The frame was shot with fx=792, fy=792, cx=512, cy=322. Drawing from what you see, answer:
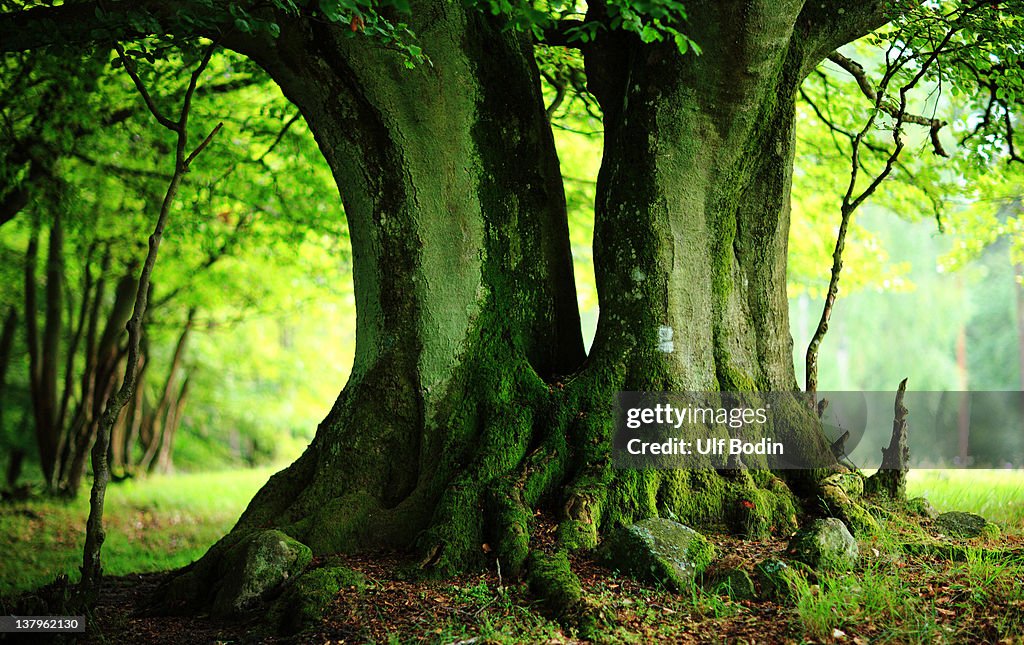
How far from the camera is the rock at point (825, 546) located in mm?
4176

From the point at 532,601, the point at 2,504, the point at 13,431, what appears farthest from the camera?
the point at 13,431

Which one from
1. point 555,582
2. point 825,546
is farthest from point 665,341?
point 555,582

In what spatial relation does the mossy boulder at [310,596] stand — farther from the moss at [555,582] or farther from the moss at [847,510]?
the moss at [847,510]

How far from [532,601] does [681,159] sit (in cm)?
287

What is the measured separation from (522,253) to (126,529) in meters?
7.16

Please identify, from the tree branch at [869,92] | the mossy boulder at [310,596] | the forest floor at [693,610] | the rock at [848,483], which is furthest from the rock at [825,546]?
the tree branch at [869,92]

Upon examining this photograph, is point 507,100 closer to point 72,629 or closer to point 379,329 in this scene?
point 379,329

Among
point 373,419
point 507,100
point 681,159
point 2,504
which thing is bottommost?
point 2,504

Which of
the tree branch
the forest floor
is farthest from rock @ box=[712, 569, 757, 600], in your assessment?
the tree branch

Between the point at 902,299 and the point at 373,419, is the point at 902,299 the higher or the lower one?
the higher one

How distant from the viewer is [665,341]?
16.5 ft

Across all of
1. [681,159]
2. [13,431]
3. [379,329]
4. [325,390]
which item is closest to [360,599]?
[379,329]

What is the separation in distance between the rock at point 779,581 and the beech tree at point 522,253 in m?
0.57

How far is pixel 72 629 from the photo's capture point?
434cm
